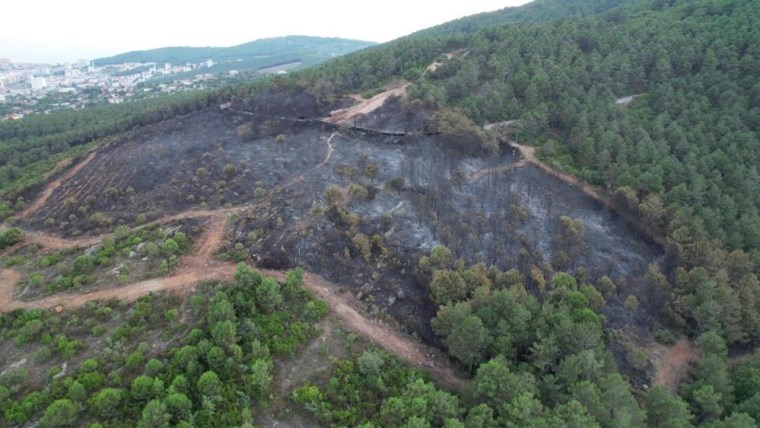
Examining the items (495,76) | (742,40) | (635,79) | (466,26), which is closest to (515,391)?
(495,76)

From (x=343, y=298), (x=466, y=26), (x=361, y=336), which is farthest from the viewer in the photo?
(x=466, y=26)

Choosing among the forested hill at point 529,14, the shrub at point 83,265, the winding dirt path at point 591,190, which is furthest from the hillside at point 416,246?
the forested hill at point 529,14

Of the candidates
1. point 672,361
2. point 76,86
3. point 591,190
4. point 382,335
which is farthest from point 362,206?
point 76,86

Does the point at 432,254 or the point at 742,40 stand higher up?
the point at 742,40

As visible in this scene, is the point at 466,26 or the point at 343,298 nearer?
the point at 343,298

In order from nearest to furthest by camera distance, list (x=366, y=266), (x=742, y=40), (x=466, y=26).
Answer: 1. (x=366, y=266)
2. (x=742, y=40)
3. (x=466, y=26)

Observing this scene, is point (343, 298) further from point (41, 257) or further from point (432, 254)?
point (41, 257)

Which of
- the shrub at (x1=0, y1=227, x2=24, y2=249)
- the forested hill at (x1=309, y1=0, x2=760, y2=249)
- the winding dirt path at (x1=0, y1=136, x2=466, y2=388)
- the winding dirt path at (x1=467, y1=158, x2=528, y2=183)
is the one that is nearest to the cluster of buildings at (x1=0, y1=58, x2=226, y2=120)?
the shrub at (x1=0, y1=227, x2=24, y2=249)

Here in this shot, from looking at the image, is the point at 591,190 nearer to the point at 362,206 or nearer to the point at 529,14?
the point at 362,206
